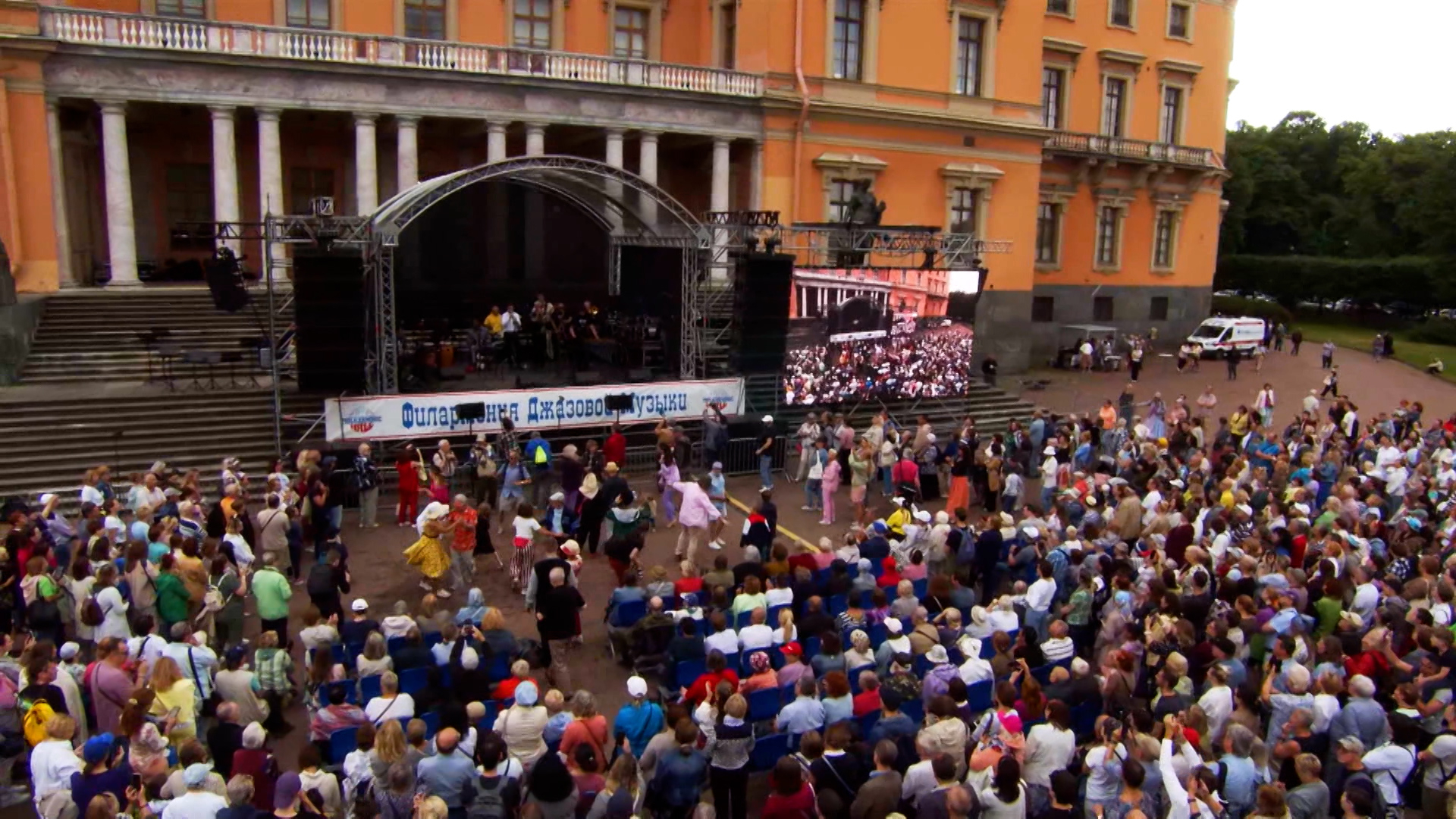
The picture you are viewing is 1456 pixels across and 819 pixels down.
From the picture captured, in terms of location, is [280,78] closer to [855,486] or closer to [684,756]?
[855,486]

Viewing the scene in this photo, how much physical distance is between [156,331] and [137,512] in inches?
424

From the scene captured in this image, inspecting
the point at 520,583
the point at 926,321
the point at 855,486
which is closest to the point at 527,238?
the point at 926,321

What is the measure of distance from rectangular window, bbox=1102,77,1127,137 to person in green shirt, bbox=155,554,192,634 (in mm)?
37455

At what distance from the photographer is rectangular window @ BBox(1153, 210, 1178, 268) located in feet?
141

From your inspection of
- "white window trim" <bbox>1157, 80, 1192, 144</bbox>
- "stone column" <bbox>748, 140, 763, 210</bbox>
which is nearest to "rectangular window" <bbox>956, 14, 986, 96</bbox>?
"stone column" <bbox>748, 140, 763, 210</bbox>

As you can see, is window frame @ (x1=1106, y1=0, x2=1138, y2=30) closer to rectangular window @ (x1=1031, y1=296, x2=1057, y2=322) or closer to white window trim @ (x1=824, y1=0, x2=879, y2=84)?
rectangular window @ (x1=1031, y1=296, x2=1057, y2=322)

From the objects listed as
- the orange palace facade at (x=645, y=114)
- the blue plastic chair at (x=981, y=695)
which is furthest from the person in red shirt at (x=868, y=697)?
the orange palace facade at (x=645, y=114)

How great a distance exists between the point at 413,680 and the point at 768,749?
3.24 metres

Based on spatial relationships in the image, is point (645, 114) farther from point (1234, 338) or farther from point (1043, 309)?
point (1234, 338)

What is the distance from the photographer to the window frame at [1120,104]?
39.9 meters

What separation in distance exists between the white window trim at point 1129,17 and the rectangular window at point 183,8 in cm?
3068

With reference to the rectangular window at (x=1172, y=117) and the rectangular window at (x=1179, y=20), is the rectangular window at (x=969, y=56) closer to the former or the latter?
the rectangular window at (x=1179, y=20)

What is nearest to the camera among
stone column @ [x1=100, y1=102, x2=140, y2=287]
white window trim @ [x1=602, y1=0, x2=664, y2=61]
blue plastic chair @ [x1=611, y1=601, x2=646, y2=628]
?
blue plastic chair @ [x1=611, y1=601, x2=646, y2=628]

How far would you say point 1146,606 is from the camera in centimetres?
1100
